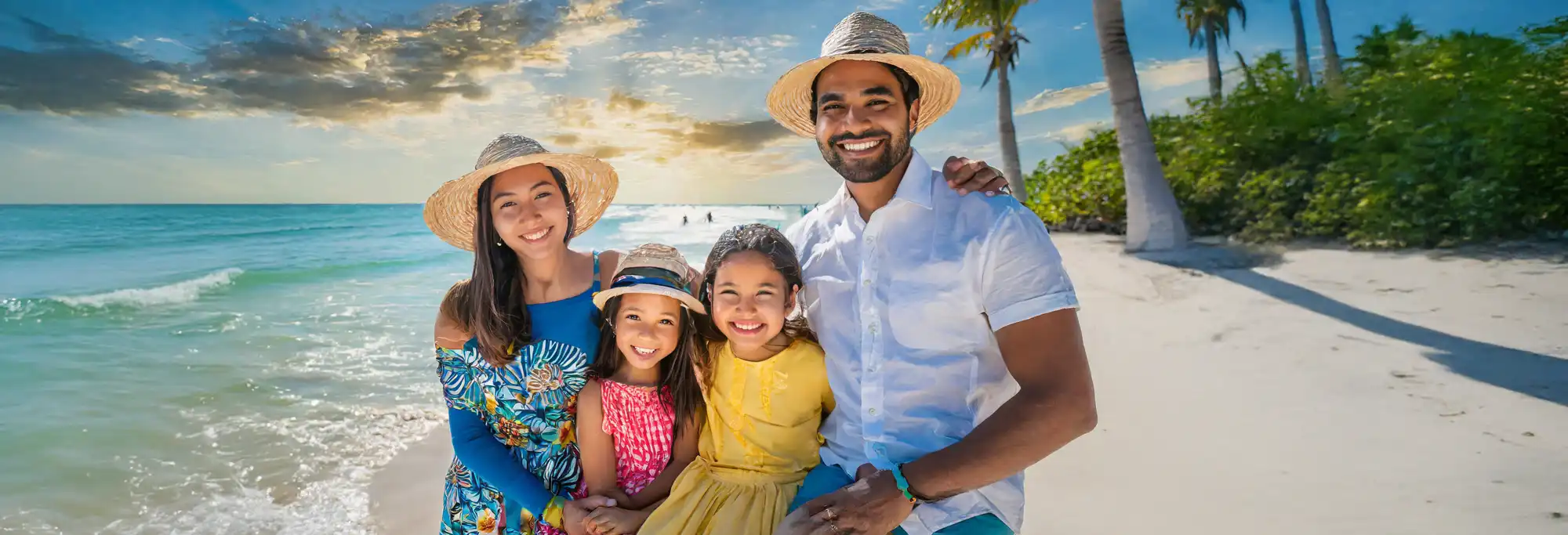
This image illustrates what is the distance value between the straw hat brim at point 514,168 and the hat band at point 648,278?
1.64 feet

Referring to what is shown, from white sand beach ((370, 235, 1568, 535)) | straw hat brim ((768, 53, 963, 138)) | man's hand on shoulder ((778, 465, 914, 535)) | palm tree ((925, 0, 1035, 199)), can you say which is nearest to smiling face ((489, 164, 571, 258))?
straw hat brim ((768, 53, 963, 138))

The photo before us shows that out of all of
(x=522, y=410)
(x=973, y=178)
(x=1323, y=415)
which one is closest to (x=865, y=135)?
(x=973, y=178)

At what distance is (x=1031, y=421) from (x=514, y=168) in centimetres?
180

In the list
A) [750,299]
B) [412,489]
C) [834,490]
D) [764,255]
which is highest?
[764,255]

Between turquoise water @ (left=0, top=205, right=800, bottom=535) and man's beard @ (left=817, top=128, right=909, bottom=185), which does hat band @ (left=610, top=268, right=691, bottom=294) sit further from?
turquoise water @ (left=0, top=205, right=800, bottom=535)

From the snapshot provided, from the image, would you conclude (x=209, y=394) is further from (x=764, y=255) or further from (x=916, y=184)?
(x=916, y=184)

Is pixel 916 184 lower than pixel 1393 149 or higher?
higher

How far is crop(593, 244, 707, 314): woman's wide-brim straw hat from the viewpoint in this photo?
7.34 feet

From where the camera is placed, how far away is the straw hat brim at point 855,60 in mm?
2162

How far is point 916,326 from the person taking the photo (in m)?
2.03

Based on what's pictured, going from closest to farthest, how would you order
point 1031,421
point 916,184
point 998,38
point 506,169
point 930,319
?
point 1031,421
point 930,319
point 916,184
point 506,169
point 998,38

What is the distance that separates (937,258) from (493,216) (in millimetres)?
1486

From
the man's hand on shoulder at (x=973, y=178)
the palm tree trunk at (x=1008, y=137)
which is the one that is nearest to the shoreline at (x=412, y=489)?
the man's hand on shoulder at (x=973, y=178)

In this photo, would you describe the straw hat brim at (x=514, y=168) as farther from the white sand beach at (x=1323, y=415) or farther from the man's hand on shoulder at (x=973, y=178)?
the white sand beach at (x=1323, y=415)
